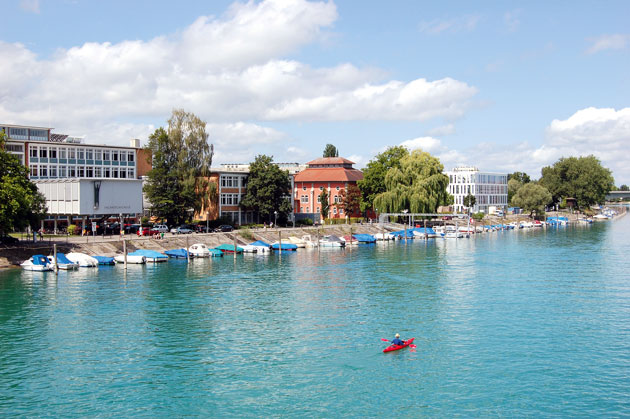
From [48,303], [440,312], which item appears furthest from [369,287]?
[48,303]

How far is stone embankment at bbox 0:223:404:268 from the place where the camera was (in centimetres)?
7228

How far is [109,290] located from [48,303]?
681cm

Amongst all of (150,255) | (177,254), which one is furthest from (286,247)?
(150,255)

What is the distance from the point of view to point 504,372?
32812mm

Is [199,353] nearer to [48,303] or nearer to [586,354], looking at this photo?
[48,303]

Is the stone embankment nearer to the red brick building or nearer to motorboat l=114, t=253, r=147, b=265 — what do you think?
motorboat l=114, t=253, r=147, b=265

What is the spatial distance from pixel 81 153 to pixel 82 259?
34612 millimetres

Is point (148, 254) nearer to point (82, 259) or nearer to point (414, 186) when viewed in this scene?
point (82, 259)

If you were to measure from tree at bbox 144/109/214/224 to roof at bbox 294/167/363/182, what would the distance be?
3698 centimetres

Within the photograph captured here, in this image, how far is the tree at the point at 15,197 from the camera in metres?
64.9

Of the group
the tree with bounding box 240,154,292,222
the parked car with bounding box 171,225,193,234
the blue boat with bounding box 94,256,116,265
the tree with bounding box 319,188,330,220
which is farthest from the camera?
the tree with bounding box 319,188,330,220

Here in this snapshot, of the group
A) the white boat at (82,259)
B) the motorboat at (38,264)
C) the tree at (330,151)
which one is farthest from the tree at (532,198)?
the motorboat at (38,264)

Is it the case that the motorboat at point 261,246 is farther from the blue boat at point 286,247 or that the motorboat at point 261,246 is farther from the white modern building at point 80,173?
the white modern building at point 80,173

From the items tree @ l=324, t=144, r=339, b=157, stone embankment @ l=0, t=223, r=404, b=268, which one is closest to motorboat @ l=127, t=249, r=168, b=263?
stone embankment @ l=0, t=223, r=404, b=268
